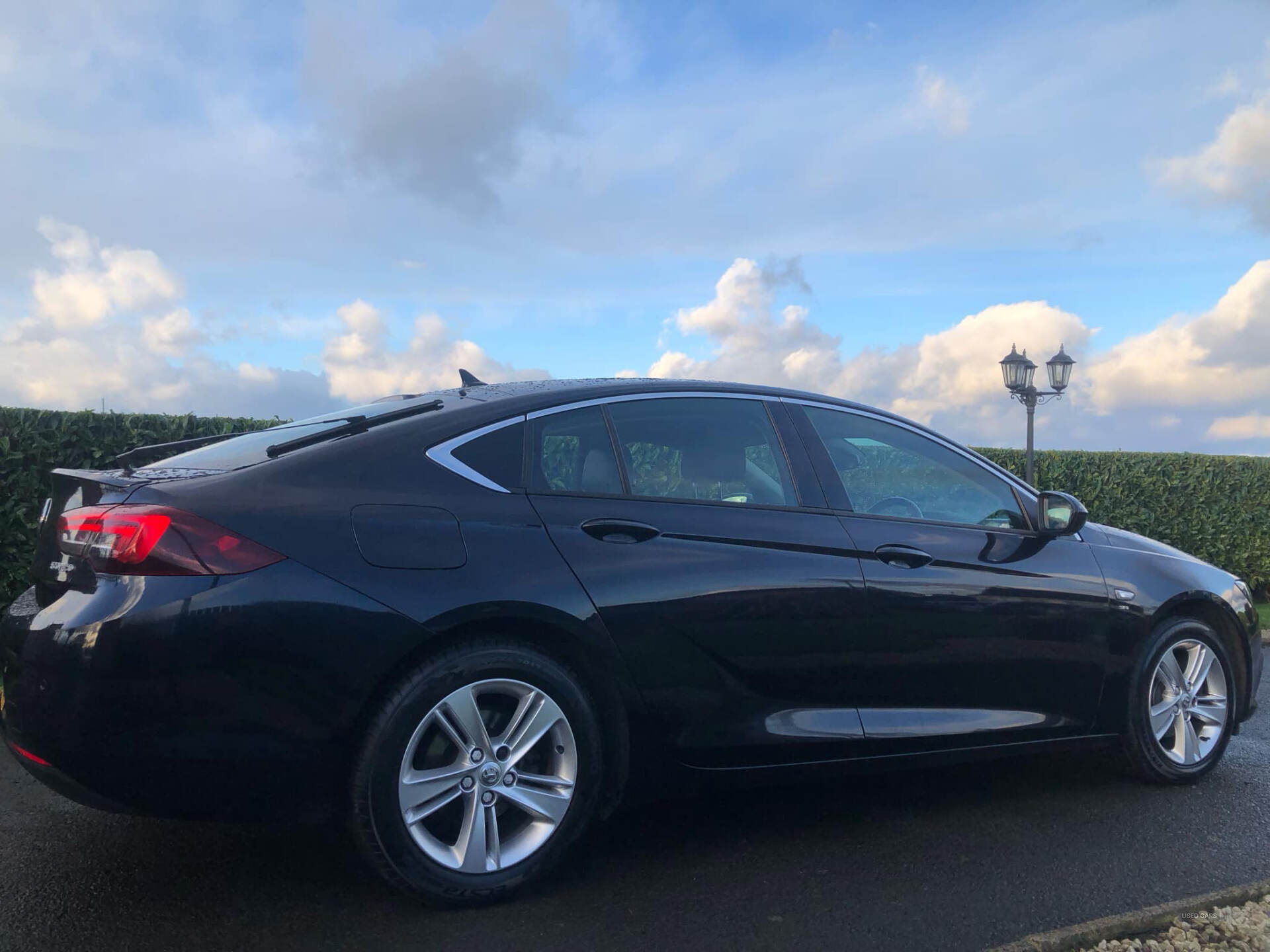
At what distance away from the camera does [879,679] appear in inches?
139

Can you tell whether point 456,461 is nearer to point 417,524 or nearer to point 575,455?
point 417,524

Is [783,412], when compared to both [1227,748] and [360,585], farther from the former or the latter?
[1227,748]

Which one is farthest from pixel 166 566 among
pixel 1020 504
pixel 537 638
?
pixel 1020 504

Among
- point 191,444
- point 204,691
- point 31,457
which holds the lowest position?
point 204,691

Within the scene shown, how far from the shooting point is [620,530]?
3178mm

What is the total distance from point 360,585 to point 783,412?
177cm

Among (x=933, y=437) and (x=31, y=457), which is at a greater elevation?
(x=31, y=457)

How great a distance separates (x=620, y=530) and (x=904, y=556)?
1.13 m

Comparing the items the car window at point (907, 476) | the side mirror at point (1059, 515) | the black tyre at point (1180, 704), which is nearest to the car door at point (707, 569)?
the car window at point (907, 476)

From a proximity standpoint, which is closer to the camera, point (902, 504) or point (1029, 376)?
point (902, 504)

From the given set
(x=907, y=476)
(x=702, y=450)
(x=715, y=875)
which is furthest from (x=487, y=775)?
(x=907, y=476)

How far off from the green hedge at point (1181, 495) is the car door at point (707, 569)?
10449 mm

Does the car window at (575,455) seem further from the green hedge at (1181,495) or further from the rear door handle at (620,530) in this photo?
the green hedge at (1181,495)

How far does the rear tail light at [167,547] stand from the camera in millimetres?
2633
